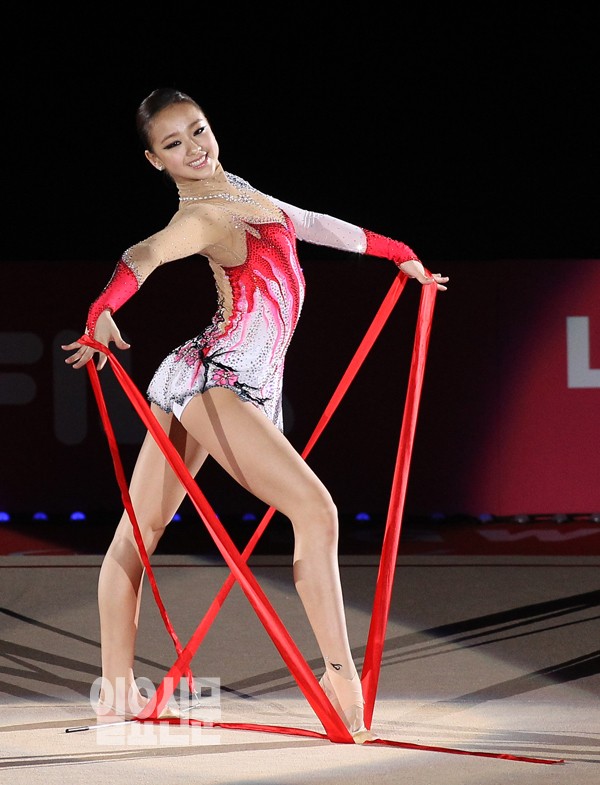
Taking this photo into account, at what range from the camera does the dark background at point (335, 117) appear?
24.8 feet

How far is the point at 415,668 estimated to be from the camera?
3771 millimetres

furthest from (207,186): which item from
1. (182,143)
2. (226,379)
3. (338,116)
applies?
(338,116)

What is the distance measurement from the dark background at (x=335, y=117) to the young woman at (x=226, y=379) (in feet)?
14.3

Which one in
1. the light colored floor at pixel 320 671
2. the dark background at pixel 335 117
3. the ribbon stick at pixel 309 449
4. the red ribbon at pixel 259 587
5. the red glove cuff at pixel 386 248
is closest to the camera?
the light colored floor at pixel 320 671

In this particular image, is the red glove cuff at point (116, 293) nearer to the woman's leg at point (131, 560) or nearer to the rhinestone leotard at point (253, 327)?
the rhinestone leotard at point (253, 327)

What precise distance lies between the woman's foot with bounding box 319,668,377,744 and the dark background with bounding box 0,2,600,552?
4667mm

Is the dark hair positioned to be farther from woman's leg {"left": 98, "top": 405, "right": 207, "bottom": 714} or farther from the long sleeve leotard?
woman's leg {"left": 98, "top": 405, "right": 207, "bottom": 714}

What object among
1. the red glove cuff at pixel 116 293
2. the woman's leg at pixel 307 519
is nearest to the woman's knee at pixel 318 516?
the woman's leg at pixel 307 519

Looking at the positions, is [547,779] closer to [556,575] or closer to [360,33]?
[556,575]

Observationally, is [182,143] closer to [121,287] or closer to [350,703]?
[121,287]

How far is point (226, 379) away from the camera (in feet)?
9.78

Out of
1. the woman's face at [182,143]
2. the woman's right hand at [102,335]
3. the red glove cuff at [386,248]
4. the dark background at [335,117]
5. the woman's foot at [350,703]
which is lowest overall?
the woman's foot at [350,703]

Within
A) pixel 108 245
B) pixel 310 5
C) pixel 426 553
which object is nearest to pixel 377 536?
pixel 426 553

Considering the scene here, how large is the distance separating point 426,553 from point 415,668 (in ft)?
6.83
